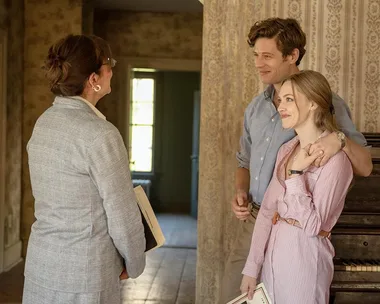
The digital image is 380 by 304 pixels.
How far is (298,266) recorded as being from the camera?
206cm

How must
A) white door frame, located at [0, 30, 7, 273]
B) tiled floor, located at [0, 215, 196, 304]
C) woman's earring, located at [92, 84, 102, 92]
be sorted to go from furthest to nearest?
white door frame, located at [0, 30, 7, 273]
tiled floor, located at [0, 215, 196, 304]
woman's earring, located at [92, 84, 102, 92]

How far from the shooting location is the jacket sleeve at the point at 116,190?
6.49 feet

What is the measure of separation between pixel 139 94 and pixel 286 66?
8517mm

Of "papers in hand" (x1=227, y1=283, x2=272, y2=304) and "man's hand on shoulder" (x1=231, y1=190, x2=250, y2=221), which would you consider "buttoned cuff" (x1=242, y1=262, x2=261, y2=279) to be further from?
"man's hand on shoulder" (x1=231, y1=190, x2=250, y2=221)

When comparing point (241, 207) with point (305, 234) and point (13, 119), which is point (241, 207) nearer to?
point (305, 234)

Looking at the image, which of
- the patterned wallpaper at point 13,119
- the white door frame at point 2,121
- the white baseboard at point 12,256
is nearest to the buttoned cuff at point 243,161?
the white door frame at point 2,121

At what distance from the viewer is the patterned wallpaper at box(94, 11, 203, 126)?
8109 mm

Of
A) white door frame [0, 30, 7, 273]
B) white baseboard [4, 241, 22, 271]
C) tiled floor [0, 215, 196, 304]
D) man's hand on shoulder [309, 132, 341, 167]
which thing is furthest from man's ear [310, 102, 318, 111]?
white baseboard [4, 241, 22, 271]

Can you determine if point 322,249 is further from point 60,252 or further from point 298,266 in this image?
point 60,252

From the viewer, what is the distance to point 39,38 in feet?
21.8

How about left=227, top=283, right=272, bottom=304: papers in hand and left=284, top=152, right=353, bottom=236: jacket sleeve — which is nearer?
left=284, top=152, right=353, bottom=236: jacket sleeve

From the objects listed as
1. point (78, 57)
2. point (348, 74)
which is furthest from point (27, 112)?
point (78, 57)

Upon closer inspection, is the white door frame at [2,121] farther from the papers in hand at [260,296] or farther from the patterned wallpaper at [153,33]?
the papers in hand at [260,296]

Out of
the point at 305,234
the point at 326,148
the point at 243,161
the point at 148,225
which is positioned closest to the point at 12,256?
the point at 243,161
